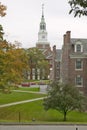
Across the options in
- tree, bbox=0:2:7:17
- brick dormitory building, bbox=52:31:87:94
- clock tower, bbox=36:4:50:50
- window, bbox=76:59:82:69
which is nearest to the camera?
tree, bbox=0:2:7:17

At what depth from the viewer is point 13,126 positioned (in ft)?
85.4

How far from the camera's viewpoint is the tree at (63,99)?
40594mm

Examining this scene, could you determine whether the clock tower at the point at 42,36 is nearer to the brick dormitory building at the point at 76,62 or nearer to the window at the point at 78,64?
the brick dormitory building at the point at 76,62

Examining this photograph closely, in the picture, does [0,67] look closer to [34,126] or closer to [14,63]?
[14,63]

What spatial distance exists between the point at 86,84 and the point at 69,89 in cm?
1797

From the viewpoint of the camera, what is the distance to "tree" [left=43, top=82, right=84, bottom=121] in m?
40.6

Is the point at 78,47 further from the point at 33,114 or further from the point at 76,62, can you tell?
the point at 33,114

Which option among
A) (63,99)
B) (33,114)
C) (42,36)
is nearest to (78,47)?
(33,114)

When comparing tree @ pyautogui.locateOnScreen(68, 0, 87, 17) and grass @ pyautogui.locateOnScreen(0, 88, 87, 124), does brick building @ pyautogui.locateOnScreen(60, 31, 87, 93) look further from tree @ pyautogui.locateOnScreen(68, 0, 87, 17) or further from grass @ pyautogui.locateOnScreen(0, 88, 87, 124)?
tree @ pyautogui.locateOnScreen(68, 0, 87, 17)

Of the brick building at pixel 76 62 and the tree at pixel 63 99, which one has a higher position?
the brick building at pixel 76 62

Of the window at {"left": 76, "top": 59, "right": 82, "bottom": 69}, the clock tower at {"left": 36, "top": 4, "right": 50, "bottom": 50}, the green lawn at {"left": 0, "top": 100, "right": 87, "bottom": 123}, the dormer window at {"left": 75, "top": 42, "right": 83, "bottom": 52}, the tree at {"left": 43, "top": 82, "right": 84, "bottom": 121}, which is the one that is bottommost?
the green lawn at {"left": 0, "top": 100, "right": 87, "bottom": 123}

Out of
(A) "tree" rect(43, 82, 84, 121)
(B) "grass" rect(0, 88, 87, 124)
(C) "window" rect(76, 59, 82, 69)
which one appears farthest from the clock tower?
(A) "tree" rect(43, 82, 84, 121)

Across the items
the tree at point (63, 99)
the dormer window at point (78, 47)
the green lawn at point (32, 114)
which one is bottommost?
the green lawn at point (32, 114)

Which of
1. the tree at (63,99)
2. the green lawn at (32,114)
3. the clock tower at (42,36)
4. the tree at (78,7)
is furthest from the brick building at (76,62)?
the clock tower at (42,36)
